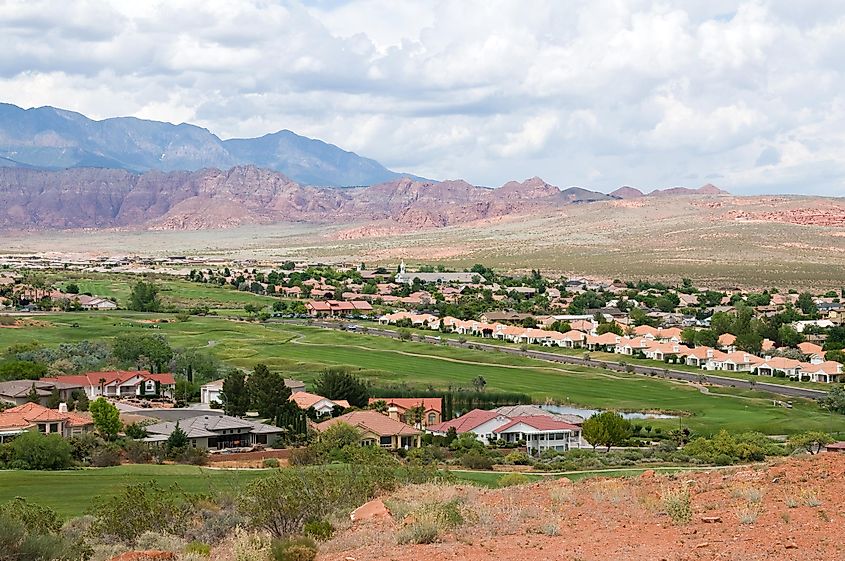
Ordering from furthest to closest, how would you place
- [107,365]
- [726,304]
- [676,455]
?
[726,304], [107,365], [676,455]

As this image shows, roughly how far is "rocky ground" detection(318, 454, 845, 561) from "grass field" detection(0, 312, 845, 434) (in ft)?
102

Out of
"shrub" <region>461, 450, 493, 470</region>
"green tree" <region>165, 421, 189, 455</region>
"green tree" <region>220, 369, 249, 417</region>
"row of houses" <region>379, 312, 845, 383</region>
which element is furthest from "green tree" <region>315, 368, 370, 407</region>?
"row of houses" <region>379, 312, 845, 383</region>

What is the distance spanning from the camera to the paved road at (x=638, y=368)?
64812 mm

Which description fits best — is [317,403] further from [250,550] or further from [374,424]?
[250,550]

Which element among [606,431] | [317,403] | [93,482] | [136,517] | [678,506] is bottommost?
[606,431]

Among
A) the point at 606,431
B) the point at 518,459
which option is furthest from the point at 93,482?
the point at 606,431

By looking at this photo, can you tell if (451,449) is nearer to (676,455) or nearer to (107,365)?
(676,455)

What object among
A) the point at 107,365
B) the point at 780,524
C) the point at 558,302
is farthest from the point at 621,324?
the point at 780,524

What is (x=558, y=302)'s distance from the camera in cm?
11725

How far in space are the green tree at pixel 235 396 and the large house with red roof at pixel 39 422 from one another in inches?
239

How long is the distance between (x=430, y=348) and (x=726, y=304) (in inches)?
1786

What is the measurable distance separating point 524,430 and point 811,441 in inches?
410

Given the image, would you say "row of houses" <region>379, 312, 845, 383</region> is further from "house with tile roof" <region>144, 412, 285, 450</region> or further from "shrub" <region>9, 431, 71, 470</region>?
"shrub" <region>9, 431, 71, 470</region>

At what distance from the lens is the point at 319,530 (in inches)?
729
